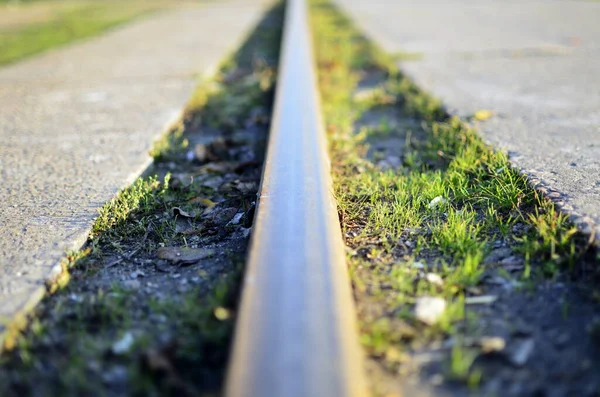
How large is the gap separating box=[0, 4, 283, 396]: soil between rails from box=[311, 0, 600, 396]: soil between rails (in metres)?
0.37

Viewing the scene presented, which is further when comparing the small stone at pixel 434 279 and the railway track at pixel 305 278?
the small stone at pixel 434 279

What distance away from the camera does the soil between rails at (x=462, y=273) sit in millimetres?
1289

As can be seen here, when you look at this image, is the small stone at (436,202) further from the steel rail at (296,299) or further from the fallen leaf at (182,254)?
the fallen leaf at (182,254)

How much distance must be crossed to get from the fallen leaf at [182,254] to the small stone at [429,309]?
2.23ft

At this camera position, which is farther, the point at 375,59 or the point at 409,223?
the point at 375,59

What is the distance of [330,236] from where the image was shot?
64.6 inches

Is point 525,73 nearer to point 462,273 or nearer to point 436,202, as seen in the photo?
point 436,202

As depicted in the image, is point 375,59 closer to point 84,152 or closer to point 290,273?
point 84,152

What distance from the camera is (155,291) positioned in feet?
5.48

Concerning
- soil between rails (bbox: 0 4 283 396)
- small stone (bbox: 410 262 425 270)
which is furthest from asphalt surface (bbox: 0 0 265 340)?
small stone (bbox: 410 262 425 270)

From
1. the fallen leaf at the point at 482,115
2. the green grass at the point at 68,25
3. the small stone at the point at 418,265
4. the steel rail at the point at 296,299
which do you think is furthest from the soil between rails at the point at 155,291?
the green grass at the point at 68,25

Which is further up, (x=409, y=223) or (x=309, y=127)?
(x=309, y=127)

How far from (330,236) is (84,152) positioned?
1488 mm

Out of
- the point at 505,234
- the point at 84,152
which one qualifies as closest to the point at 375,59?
the point at 84,152
